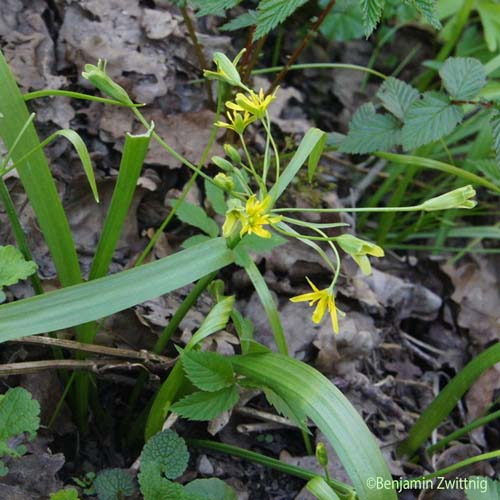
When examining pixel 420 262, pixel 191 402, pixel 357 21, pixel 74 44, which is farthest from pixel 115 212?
pixel 357 21

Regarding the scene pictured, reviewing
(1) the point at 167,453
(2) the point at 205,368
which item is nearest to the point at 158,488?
(1) the point at 167,453

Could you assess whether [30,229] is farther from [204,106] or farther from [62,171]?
[204,106]

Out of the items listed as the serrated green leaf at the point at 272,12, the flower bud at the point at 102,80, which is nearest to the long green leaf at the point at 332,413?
the flower bud at the point at 102,80

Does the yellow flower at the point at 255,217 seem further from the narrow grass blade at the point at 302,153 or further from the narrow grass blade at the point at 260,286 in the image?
the narrow grass blade at the point at 260,286

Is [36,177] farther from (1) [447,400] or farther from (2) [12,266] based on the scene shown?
(1) [447,400]

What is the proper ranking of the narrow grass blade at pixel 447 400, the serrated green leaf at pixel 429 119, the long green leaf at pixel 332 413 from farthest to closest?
the serrated green leaf at pixel 429 119, the narrow grass blade at pixel 447 400, the long green leaf at pixel 332 413

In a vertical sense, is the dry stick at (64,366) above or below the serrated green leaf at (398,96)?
below

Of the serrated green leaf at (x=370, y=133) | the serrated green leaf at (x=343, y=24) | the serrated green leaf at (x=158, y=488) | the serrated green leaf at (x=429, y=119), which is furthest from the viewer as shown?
the serrated green leaf at (x=343, y=24)
